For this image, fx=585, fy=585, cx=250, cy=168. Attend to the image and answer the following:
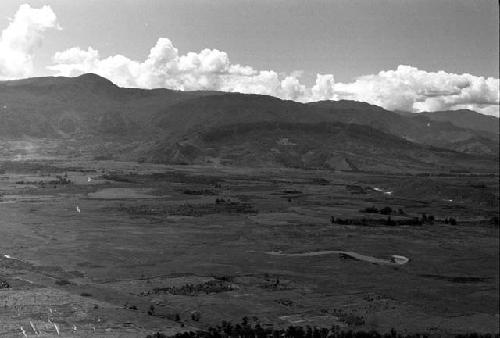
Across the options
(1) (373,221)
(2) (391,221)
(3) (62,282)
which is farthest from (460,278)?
(1) (373,221)

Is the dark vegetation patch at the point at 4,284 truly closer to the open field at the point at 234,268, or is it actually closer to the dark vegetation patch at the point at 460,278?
the open field at the point at 234,268

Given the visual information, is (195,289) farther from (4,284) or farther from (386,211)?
(386,211)

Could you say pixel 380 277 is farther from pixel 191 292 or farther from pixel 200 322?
pixel 200 322

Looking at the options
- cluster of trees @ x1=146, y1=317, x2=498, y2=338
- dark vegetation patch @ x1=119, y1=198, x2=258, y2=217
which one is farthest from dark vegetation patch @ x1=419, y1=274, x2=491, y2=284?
dark vegetation patch @ x1=119, y1=198, x2=258, y2=217

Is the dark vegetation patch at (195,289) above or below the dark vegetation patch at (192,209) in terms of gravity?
below

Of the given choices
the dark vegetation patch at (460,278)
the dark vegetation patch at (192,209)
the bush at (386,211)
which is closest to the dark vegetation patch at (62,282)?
the dark vegetation patch at (460,278)

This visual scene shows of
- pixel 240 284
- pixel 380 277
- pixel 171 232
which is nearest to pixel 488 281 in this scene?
pixel 380 277
